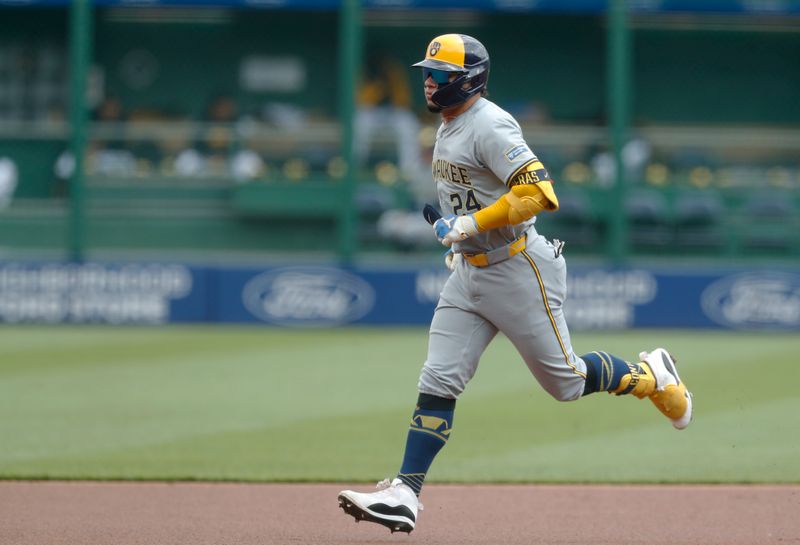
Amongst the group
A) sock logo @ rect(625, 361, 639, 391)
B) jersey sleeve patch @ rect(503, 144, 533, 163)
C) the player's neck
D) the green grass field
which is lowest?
the green grass field

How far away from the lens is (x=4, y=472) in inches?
280

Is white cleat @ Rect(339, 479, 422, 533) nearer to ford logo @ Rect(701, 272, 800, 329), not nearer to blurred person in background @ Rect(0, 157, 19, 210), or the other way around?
ford logo @ Rect(701, 272, 800, 329)

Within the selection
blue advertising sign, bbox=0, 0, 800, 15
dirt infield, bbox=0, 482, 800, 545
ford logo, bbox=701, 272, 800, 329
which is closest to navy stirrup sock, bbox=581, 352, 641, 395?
dirt infield, bbox=0, 482, 800, 545

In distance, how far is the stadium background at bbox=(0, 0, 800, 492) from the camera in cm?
838

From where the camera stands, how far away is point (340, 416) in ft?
30.0

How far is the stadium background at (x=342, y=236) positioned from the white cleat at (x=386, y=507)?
1760mm

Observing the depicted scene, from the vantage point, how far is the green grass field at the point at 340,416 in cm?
738

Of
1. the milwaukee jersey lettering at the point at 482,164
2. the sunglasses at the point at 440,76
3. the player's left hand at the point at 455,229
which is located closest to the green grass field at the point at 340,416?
the milwaukee jersey lettering at the point at 482,164

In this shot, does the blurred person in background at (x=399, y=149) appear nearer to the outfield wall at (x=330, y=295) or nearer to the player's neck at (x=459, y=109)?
the outfield wall at (x=330, y=295)

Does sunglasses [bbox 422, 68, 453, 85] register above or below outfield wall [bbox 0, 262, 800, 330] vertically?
above

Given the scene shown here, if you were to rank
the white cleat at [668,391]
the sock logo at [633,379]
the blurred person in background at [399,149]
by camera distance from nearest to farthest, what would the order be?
the sock logo at [633,379]
the white cleat at [668,391]
the blurred person in background at [399,149]

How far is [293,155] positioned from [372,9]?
3382 millimetres

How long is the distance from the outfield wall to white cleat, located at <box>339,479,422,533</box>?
9599 millimetres

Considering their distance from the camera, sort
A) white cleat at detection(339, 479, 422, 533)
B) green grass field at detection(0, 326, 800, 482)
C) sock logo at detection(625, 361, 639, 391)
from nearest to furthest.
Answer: white cleat at detection(339, 479, 422, 533), sock logo at detection(625, 361, 639, 391), green grass field at detection(0, 326, 800, 482)
